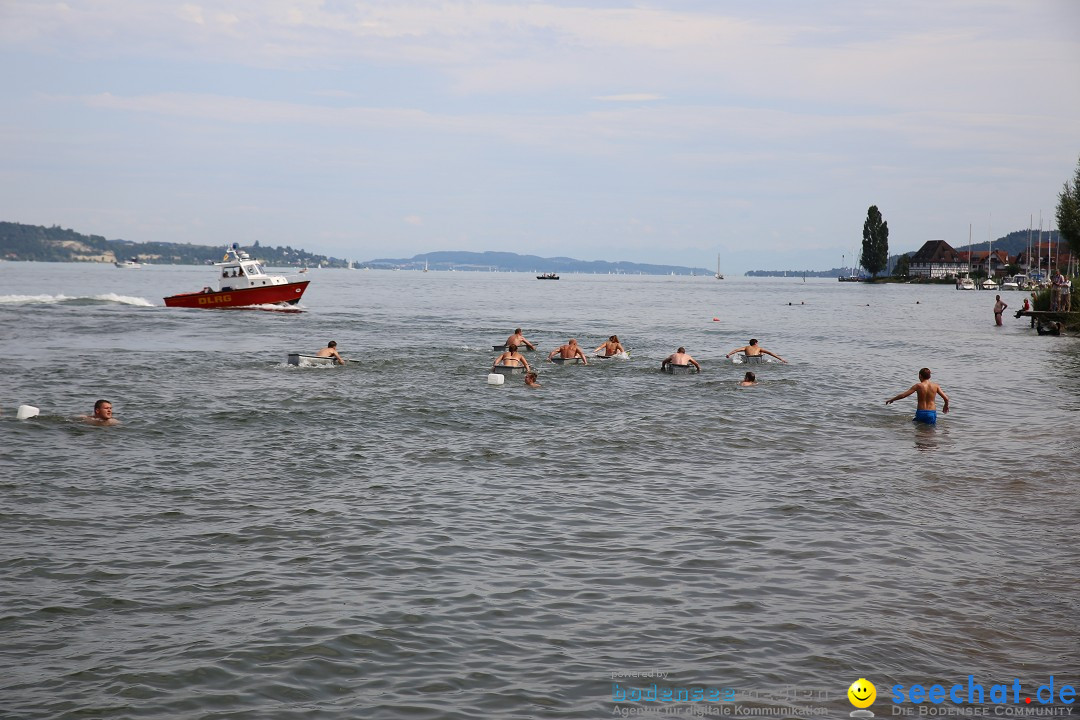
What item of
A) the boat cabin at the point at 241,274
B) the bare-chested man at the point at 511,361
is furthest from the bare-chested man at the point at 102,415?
the boat cabin at the point at 241,274

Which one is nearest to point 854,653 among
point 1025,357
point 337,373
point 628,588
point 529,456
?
point 628,588

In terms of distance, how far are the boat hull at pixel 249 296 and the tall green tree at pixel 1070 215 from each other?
54226 millimetres

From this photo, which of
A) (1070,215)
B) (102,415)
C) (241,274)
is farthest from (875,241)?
(102,415)

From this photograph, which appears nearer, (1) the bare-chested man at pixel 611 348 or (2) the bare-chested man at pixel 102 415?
(2) the bare-chested man at pixel 102 415

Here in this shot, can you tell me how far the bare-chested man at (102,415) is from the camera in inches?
747

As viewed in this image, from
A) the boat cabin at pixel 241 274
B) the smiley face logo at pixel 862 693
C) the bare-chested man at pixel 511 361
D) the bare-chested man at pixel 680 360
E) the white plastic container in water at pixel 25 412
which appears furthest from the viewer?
the boat cabin at pixel 241 274

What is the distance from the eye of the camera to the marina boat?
198 feet

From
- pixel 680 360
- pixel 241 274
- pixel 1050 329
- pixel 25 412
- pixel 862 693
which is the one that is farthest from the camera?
pixel 241 274

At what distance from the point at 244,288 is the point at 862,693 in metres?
57.9

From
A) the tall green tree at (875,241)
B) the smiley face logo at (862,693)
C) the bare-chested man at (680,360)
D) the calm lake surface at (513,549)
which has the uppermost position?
the tall green tree at (875,241)

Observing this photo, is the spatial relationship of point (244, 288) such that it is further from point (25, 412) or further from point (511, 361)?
point (25, 412)

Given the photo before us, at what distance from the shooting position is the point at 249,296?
6041 cm

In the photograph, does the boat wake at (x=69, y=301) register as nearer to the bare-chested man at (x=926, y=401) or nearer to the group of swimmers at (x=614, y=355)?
the group of swimmers at (x=614, y=355)

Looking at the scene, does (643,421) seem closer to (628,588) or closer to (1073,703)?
(628,588)
